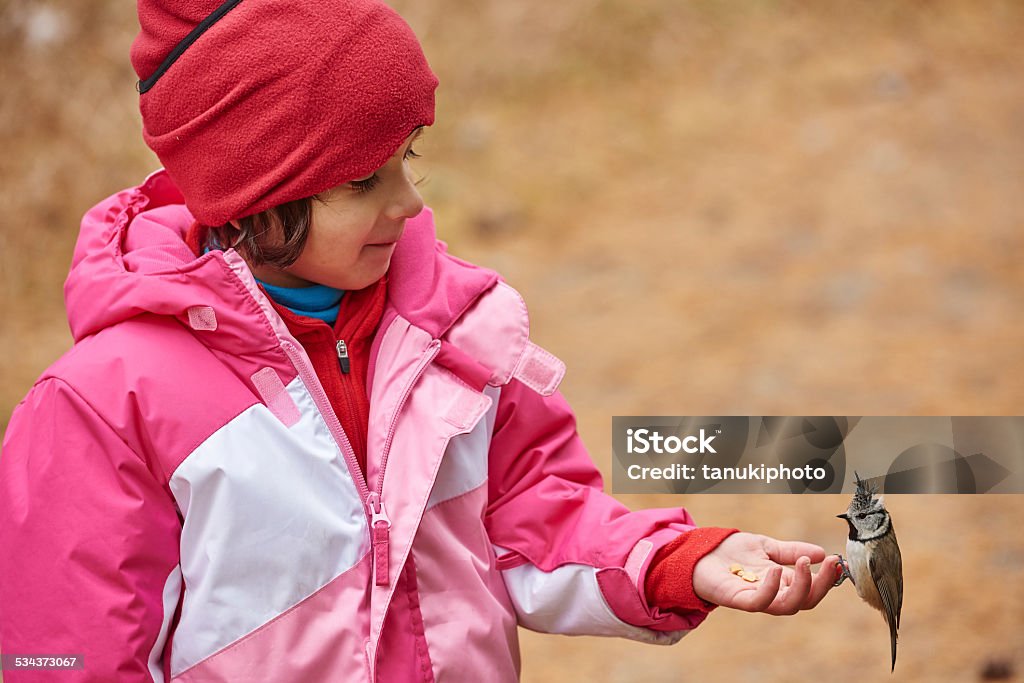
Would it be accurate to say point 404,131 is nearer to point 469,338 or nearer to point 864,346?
point 469,338

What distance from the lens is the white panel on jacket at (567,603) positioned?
54.9 inches

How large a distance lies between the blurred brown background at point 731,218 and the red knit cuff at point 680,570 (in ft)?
5.08

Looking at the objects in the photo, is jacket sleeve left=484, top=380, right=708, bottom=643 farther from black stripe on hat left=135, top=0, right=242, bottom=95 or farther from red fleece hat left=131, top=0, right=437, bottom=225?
black stripe on hat left=135, top=0, right=242, bottom=95

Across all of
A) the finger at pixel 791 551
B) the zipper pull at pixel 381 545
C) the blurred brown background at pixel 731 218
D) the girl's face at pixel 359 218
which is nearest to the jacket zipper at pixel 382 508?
the zipper pull at pixel 381 545

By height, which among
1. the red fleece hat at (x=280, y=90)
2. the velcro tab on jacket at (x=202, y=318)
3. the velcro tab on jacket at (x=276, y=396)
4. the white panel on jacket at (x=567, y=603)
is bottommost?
the white panel on jacket at (x=567, y=603)

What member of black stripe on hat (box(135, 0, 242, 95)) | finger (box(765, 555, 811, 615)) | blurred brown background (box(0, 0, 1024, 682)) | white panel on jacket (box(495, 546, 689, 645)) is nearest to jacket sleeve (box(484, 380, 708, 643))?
white panel on jacket (box(495, 546, 689, 645))

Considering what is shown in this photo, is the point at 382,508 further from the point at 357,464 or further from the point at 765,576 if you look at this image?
the point at 765,576

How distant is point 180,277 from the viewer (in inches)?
49.1

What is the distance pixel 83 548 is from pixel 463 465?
398 mm

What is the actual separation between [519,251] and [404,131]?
2.91 meters

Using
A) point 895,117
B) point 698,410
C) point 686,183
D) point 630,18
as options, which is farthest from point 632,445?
point 630,18

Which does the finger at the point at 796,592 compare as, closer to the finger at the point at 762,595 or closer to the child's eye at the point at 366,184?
the finger at the point at 762,595

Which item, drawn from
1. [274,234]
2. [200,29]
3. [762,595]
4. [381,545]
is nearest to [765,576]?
[762,595]

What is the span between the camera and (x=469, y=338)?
4.48 feet
